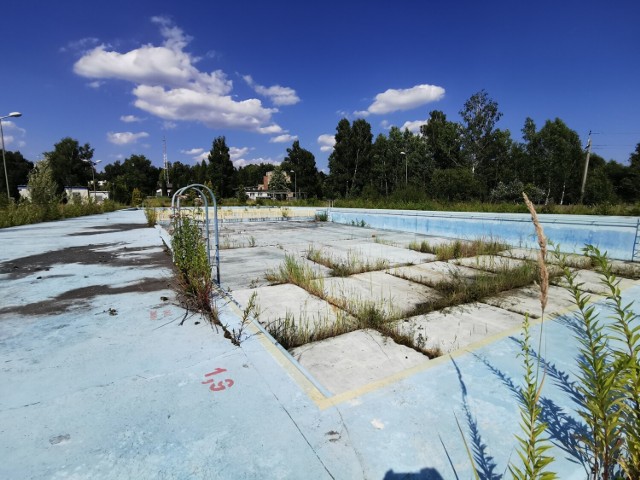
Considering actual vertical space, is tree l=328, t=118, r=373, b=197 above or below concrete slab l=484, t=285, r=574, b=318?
above

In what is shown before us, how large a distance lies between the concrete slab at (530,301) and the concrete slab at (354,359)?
197 cm

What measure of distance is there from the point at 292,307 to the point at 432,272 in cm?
325

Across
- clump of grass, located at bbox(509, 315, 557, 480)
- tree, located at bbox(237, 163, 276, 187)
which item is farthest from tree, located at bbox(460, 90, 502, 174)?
tree, located at bbox(237, 163, 276, 187)

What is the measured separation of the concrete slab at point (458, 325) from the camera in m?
3.30

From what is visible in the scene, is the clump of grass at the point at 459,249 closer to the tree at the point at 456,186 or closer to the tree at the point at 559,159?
the tree at the point at 456,186

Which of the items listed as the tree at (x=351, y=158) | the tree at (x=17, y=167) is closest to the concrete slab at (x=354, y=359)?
the tree at (x=351, y=158)

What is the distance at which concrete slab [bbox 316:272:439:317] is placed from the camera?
4.32m

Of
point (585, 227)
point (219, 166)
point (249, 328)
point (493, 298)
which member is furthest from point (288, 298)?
point (219, 166)

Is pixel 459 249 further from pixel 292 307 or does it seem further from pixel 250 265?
pixel 292 307

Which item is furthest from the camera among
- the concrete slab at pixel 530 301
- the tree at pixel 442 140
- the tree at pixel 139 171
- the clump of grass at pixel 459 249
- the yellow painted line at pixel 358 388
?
the tree at pixel 139 171

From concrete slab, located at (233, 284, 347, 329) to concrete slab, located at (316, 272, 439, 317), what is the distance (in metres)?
0.29

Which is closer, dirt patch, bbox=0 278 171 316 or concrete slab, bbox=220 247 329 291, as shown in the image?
dirt patch, bbox=0 278 171 316

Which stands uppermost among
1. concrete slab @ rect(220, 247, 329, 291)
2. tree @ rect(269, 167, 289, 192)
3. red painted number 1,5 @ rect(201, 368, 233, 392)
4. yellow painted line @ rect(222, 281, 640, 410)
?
tree @ rect(269, 167, 289, 192)

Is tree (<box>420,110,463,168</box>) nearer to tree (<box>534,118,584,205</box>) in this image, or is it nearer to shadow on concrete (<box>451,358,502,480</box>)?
tree (<box>534,118,584,205</box>)
